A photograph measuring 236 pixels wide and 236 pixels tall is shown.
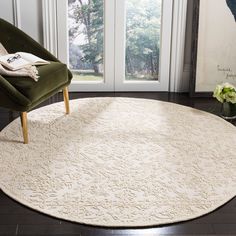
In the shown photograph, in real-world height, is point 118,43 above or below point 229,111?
above

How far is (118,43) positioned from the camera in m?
4.05

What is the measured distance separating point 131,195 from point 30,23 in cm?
222

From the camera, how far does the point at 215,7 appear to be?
12.7ft

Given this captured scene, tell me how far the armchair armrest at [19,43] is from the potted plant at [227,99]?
128 cm

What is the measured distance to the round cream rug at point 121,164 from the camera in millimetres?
2232

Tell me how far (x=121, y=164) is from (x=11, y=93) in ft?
2.69

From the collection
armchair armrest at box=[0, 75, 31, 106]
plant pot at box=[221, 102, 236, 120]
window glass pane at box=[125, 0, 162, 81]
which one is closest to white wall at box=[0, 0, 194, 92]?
window glass pane at box=[125, 0, 162, 81]

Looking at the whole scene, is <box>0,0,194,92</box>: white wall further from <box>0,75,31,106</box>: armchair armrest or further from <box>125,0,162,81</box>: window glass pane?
<box>0,75,31,106</box>: armchair armrest

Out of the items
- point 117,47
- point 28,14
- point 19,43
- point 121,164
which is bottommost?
point 121,164

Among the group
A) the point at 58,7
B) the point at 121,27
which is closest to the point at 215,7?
the point at 121,27

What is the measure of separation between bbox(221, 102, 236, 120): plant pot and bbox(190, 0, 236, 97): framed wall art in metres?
0.56

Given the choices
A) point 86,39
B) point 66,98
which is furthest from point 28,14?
point 66,98

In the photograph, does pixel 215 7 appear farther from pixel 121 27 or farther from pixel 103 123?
pixel 103 123

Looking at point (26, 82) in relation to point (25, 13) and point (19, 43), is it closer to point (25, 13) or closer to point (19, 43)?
point (19, 43)
